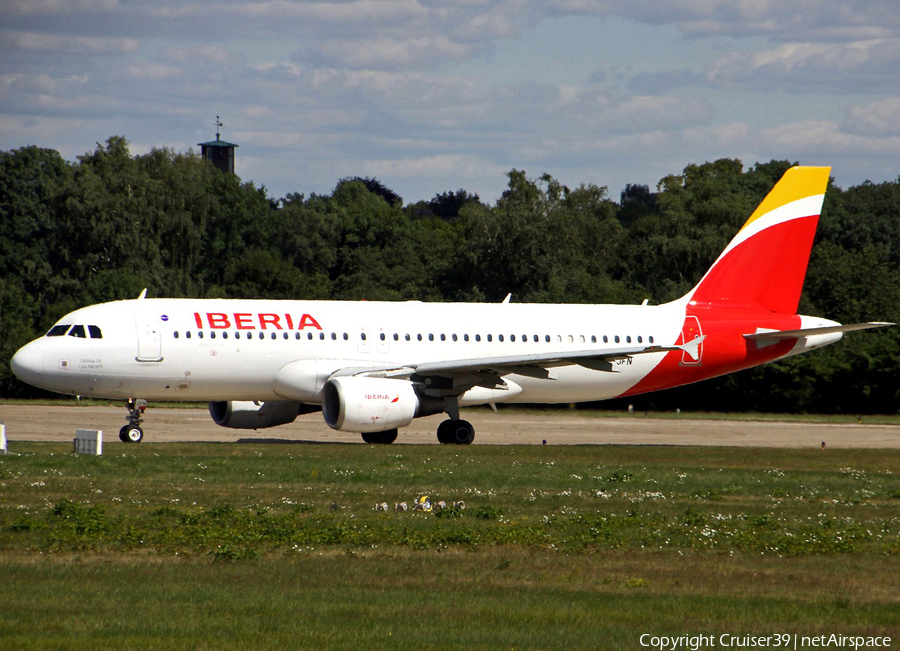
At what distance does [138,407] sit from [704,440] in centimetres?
1538

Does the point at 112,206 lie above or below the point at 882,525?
above

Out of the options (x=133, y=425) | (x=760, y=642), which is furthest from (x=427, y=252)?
(x=760, y=642)

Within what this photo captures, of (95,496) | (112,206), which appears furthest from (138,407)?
(112,206)

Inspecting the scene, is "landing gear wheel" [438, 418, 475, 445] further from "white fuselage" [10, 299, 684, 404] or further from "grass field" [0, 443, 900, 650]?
"grass field" [0, 443, 900, 650]

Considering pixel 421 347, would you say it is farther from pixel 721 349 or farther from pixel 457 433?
pixel 721 349

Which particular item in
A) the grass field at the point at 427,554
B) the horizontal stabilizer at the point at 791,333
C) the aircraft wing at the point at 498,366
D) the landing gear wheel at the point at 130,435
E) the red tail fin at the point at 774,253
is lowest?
the grass field at the point at 427,554

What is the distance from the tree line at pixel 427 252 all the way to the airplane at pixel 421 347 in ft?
46.3

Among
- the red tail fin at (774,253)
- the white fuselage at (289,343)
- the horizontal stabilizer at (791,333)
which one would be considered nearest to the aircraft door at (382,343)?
the white fuselage at (289,343)

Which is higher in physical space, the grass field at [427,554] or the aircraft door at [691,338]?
the aircraft door at [691,338]

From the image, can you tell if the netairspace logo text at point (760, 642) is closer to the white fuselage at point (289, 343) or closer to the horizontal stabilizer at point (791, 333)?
the white fuselage at point (289, 343)

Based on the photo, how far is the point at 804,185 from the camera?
1314 inches

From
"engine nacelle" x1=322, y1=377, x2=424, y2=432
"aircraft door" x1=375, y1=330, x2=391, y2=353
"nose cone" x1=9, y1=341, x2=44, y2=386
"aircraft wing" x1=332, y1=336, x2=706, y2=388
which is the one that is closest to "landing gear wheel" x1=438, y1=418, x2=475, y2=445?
"aircraft wing" x1=332, y1=336, x2=706, y2=388

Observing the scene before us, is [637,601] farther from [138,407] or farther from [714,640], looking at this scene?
[138,407]

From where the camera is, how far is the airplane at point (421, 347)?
26.5 m
